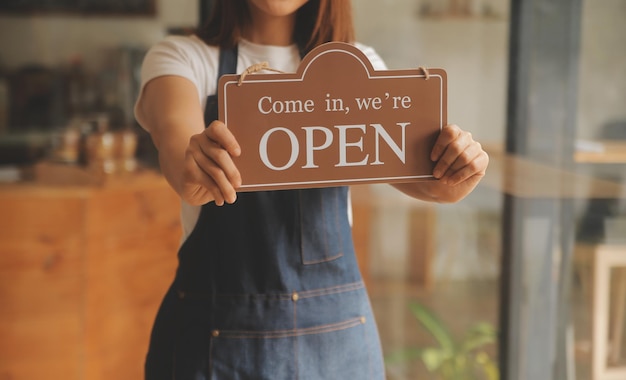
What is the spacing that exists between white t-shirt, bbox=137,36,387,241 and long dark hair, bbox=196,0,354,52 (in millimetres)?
17

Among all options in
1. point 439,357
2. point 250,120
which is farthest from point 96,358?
point 250,120

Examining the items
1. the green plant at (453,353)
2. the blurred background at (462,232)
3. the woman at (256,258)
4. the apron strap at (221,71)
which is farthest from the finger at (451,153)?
the green plant at (453,353)

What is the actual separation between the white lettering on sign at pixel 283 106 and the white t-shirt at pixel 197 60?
0.72 ft

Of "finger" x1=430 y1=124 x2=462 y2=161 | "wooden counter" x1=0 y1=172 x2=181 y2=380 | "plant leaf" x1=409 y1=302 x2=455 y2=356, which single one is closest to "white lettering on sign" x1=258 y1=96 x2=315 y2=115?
"finger" x1=430 y1=124 x2=462 y2=161

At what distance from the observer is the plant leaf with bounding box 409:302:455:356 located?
2.36 meters

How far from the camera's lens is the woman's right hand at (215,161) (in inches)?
35.8

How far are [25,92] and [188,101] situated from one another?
257 centimetres

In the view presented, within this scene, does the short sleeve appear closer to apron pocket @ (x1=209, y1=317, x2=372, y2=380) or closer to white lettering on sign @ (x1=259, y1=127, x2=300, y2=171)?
white lettering on sign @ (x1=259, y1=127, x2=300, y2=171)

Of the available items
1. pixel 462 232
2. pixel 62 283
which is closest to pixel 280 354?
pixel 62 283

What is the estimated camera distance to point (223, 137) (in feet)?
2.98

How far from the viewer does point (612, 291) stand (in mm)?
1982

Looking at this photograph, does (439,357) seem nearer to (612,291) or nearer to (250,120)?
(612,291)

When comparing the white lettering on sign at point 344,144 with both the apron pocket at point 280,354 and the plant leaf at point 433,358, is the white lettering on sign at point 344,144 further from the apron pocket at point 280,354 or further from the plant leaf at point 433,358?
the plant leaf at point 433,358

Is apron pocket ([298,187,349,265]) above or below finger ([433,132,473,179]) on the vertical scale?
below
